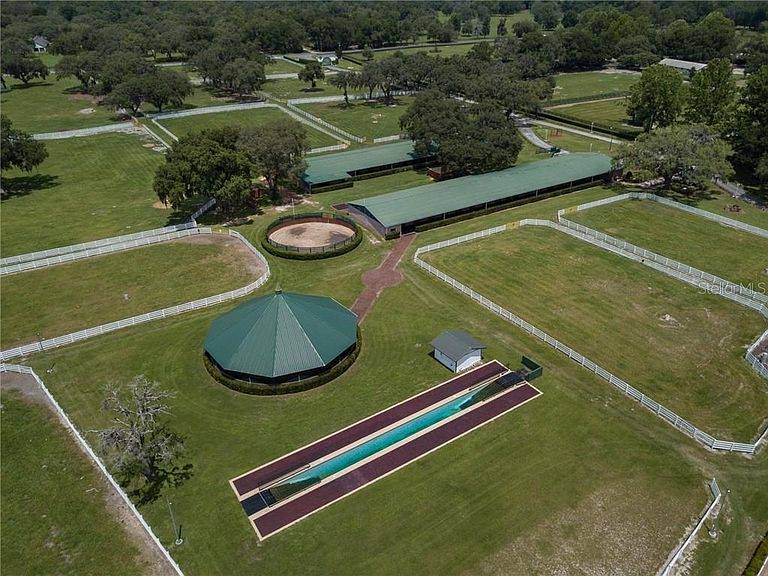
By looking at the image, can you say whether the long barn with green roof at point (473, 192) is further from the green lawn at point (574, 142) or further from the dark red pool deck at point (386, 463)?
the dark red pool deck at point (386, 463)

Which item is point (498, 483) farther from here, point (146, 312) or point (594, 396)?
point (146, 312)

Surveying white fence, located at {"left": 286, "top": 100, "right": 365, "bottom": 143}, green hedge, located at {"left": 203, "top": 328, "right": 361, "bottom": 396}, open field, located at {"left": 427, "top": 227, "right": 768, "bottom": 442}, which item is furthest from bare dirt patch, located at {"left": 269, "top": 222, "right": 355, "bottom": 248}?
white fence, located at {"left": 286, "top": 100, "right": 365, "bottom": 143}

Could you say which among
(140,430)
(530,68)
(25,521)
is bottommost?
(25,521)

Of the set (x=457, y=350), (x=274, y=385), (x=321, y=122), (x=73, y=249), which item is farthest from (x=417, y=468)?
(x=321, y=122)

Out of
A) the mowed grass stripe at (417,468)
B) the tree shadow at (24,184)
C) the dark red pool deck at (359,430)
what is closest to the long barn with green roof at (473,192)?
the mowed grass stripe at (417,468)

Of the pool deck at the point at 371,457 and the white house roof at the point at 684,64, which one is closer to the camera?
the pool deck at the point at 371,457

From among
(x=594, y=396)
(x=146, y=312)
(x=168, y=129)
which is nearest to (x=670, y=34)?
(x=168, y=129)
